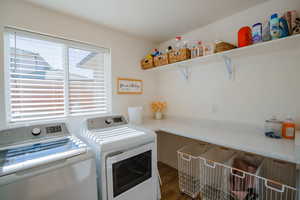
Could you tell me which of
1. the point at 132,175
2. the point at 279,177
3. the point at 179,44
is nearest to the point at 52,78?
the point at 132,175

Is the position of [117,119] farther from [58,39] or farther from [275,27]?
[275,27]

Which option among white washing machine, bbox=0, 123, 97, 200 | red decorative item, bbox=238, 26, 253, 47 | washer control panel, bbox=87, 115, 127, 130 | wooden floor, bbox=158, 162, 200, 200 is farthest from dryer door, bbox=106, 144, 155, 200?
red decorative item, bbox=238, 26, 253, 47

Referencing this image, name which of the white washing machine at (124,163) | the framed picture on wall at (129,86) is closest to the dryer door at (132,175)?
the white washing machine at (124,163)

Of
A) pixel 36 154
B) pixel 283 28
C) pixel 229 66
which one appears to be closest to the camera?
pixel 36 154

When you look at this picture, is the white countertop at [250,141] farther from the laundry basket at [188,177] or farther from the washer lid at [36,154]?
the washer lid at [36,154]

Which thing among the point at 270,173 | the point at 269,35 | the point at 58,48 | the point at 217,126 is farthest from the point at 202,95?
the point at 58,48

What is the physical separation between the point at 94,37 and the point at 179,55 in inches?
47.2

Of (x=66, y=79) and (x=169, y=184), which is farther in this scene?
(x=169, y=184)

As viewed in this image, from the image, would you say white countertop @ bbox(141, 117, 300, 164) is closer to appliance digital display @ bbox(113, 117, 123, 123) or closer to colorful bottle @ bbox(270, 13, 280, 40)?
appliance digital display @ bbox(113, 117, 123, 123)

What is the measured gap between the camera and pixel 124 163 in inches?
48.7

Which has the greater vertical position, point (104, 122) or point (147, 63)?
point (147, 63)

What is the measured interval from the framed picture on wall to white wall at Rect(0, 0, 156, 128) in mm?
69

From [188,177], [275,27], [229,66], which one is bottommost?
[188,177]

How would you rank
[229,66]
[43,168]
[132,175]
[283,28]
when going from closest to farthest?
[43,168] → [283,28] → [132,175] → [229,66]
